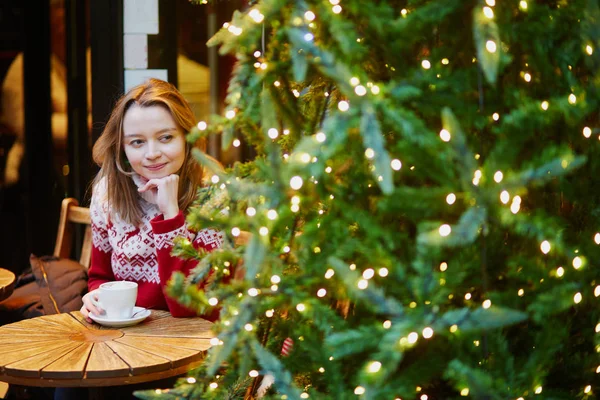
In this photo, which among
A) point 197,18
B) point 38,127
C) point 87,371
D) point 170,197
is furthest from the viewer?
point 38,127

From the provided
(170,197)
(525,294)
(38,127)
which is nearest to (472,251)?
(525,294)

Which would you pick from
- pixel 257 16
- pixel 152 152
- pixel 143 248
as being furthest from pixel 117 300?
pixel 257 16

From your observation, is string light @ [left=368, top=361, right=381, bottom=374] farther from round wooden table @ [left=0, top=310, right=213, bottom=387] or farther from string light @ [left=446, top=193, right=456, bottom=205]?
round wooden table @ [left=0, top=310, right=213, bottom=387]

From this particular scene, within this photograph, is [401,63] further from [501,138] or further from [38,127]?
[38,127]

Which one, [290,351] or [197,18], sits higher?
[197,18]

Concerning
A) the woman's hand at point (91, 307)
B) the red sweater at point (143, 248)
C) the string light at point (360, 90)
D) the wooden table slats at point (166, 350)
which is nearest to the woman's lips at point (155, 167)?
the red sweater at point (143, 248)

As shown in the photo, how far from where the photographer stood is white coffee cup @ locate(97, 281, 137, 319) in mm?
2082

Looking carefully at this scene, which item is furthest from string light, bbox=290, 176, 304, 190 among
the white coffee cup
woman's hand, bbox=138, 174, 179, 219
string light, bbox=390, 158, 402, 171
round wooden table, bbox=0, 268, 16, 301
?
round wooden table, bbox=0, 268, 16, 301

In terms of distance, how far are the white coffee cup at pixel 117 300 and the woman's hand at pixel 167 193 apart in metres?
0.37

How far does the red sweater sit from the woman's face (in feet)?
0.56

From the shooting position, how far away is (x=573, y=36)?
1227 mm

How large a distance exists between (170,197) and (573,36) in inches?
60.1

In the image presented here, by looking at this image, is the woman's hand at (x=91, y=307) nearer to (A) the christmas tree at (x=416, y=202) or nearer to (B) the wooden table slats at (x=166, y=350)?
(B) the wooden table slats at (x=166, y=350)

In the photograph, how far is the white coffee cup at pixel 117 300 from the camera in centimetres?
208
